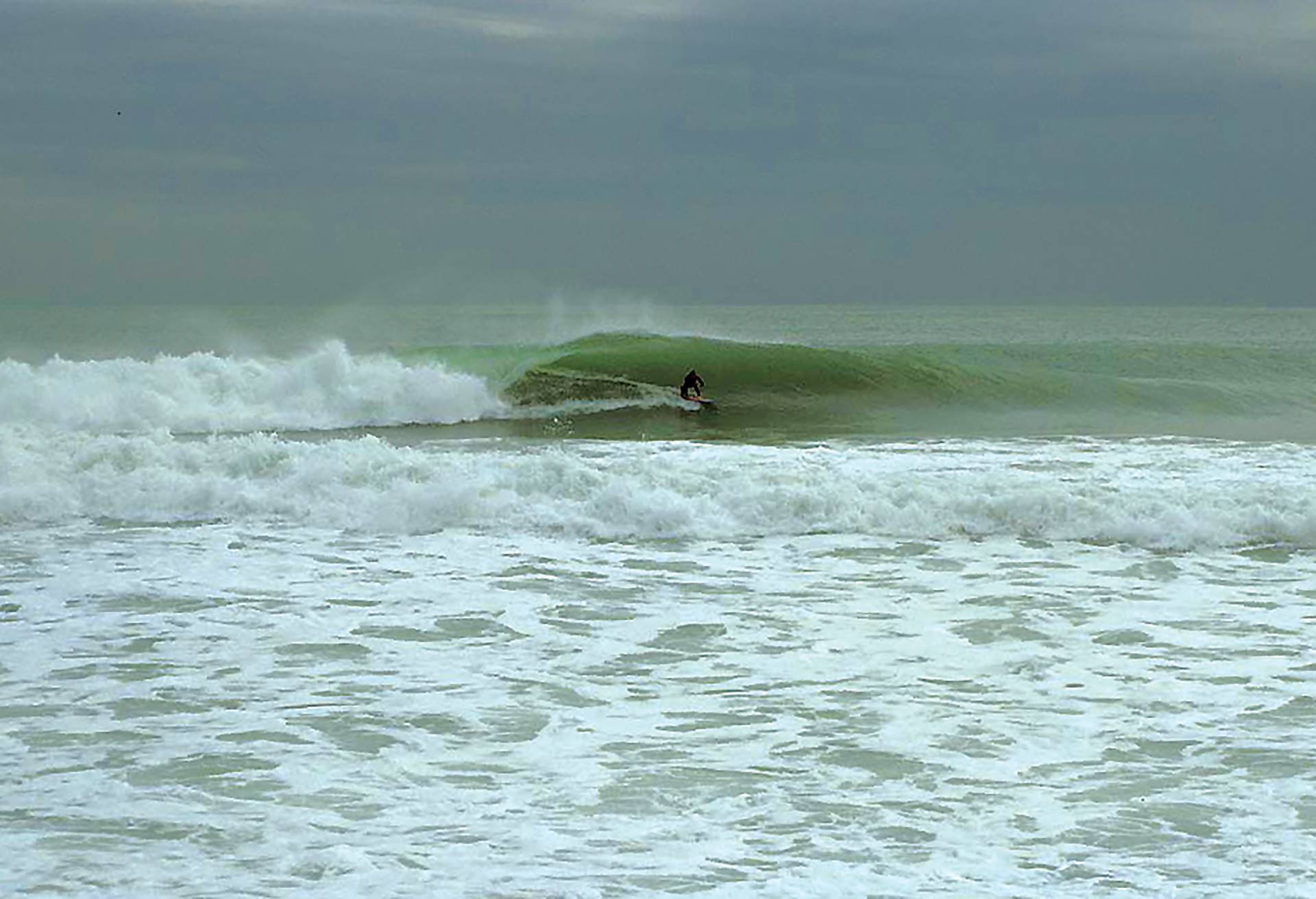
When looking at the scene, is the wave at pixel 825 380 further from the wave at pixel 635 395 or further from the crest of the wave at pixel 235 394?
the crest of the wave at pixel 235 394

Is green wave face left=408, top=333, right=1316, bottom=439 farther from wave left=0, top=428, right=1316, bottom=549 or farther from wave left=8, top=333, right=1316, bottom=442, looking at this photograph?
wave left=0, top=428, right=1316, bottom=549

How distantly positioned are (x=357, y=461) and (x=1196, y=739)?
8096mm

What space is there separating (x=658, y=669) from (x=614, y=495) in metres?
4.28

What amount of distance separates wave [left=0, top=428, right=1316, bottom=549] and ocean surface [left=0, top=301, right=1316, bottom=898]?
0.04 metres

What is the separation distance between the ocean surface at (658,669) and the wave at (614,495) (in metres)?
0.04

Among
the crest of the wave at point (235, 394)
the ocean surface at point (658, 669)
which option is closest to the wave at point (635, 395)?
the crest of the wave at point (235, 394)

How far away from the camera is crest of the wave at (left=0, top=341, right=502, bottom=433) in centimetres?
2191

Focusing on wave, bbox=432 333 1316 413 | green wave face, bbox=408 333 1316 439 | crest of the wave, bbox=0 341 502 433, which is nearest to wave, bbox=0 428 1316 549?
green wave face, bbox=408 333 1316 439

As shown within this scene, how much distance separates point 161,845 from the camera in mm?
4754

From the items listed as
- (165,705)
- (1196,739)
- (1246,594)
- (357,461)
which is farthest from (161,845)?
(357,461)

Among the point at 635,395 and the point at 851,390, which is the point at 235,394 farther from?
the point at 851,390

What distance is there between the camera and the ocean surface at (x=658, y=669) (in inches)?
187

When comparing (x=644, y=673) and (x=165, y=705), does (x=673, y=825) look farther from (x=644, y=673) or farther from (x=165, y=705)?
(x=165, y=705)

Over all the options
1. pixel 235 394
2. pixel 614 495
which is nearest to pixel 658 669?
pixel 614 495
